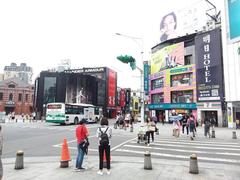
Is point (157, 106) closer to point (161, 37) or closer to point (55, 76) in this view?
point (161, 37)

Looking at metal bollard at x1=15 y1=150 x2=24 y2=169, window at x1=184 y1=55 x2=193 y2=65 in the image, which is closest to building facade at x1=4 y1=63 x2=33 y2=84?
window at x1=184 y1=55 x2=193 y2=65

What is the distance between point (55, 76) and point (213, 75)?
43.2m

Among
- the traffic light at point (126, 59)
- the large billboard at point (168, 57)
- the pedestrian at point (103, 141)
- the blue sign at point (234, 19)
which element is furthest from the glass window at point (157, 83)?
the pedestrian at point (103, 141)

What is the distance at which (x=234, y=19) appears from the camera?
107ft

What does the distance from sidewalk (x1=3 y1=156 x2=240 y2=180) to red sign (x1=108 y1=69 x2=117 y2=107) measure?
7352cm

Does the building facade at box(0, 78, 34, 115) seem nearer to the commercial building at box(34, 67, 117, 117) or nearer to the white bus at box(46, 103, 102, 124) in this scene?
the commercial building at box(34, 67, 117, 117)

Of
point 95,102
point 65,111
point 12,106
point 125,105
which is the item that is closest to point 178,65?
point 65,111

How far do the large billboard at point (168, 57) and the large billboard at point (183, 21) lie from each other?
12.3ft

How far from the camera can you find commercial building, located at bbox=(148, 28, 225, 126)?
120 feet

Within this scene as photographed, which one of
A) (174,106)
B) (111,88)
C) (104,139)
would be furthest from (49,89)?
(104,139)

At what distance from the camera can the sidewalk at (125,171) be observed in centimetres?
714

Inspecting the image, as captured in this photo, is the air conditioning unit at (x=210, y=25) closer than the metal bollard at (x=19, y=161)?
No

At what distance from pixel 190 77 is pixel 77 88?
37.3 meters

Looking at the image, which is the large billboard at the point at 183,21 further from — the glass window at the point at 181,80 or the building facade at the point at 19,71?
the building facade at the point at 19,71
